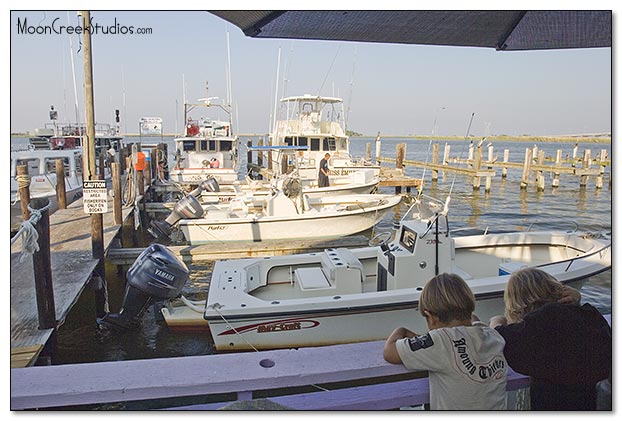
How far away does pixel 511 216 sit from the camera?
16.7m

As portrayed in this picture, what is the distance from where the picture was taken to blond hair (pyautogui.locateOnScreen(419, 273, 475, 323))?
183cm

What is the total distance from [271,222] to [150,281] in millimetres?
5157

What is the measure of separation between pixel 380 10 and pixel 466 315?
1.55 m

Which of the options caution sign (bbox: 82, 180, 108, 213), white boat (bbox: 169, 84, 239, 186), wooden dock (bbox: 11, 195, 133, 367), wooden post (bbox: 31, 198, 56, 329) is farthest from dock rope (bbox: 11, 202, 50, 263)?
white boat (bbox: 169, 84, 239, 186)

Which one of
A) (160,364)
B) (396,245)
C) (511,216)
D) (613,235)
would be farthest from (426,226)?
(511,216)

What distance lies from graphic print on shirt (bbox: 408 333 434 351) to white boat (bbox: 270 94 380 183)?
15.0 meters

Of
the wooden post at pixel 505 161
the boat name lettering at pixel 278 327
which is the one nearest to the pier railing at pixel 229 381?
the boat name lettering at pixel 278 327

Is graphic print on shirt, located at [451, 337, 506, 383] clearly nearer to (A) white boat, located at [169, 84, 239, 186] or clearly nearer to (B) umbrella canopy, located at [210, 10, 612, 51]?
(B) umbrella canopy, located at [210, 10, 612, 51]

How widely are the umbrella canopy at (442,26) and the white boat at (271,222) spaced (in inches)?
311

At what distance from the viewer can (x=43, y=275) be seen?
454cm

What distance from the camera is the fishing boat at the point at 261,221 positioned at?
34.1 feet

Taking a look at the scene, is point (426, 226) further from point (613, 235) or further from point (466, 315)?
point (466, 315)

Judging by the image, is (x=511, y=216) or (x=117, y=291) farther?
(x=511, y=216)

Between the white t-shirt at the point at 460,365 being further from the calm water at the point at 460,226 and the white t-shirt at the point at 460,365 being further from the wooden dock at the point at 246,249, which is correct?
the wooden dock at the point at 246,249
